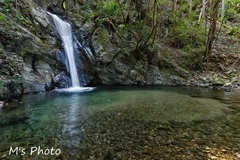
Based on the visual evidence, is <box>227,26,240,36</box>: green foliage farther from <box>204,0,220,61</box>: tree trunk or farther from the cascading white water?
the cascading white water

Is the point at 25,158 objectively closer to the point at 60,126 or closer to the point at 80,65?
the point at 60,126

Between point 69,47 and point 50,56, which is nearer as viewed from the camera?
point 50,56

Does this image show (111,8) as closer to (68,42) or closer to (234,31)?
(68,42)

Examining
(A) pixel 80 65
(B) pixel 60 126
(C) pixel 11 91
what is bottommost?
(B) pixel 60 126

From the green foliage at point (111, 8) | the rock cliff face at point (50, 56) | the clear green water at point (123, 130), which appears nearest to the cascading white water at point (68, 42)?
the rock cliff face at point (50, 56)

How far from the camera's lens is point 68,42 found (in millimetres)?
14000

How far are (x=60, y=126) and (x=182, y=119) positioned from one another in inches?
136

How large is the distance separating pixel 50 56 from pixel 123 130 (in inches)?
334

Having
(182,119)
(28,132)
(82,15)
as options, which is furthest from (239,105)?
(82,15)

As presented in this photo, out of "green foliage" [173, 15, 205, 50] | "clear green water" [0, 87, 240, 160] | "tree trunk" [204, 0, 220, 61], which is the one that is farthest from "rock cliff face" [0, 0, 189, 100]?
"green foliage" [173, 15, 205, 50]

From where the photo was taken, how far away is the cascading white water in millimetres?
13234

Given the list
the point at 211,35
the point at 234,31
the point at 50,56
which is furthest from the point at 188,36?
the point at 50,56

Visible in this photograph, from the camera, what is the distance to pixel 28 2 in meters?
13.4

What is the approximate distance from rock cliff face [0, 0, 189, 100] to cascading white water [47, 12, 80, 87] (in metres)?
0.49
